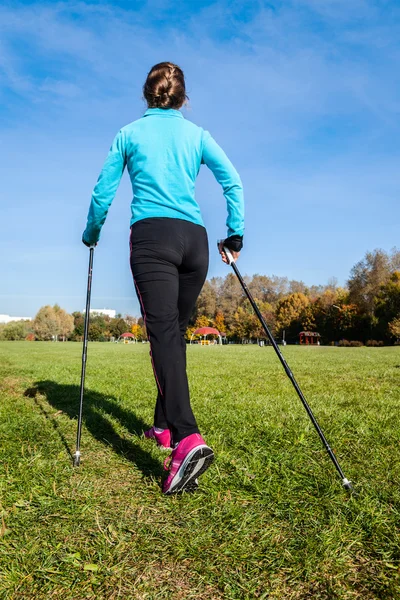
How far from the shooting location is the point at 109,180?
3654 millimetres

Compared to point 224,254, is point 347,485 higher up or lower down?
lower down

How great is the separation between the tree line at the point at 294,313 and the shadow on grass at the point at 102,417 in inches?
1266

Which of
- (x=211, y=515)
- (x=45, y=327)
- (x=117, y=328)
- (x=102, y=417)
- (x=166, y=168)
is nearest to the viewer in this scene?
(x=211, y=515)

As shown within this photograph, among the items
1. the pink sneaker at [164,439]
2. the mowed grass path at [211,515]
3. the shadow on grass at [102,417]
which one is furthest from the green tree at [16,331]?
the pink sneaker at [164,439]

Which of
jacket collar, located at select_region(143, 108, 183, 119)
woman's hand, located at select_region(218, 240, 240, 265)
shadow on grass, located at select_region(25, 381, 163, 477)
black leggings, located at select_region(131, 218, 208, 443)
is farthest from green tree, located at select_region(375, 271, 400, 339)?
black leggings, located at select_region(131, 218, 208, 443)

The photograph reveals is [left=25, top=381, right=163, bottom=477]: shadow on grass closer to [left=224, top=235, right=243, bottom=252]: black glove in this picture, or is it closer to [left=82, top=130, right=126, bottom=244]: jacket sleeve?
[left=224, top=235, right=243, bottom=252]: black glove

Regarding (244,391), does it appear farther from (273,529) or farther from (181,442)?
(273,529)

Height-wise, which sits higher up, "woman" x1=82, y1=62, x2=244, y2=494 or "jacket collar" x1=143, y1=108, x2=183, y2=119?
"jacket collar" x1=143, y1=108, x2=183, y2=119

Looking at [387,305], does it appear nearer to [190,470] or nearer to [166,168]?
[166,168]

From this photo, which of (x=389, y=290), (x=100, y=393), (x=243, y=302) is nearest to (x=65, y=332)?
(x=243, y=302)

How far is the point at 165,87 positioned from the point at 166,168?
646mm

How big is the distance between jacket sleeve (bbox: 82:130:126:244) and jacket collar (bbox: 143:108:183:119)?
26 cm

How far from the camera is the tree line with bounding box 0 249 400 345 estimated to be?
68312mm

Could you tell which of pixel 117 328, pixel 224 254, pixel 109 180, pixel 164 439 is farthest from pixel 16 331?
pixel 224 254
